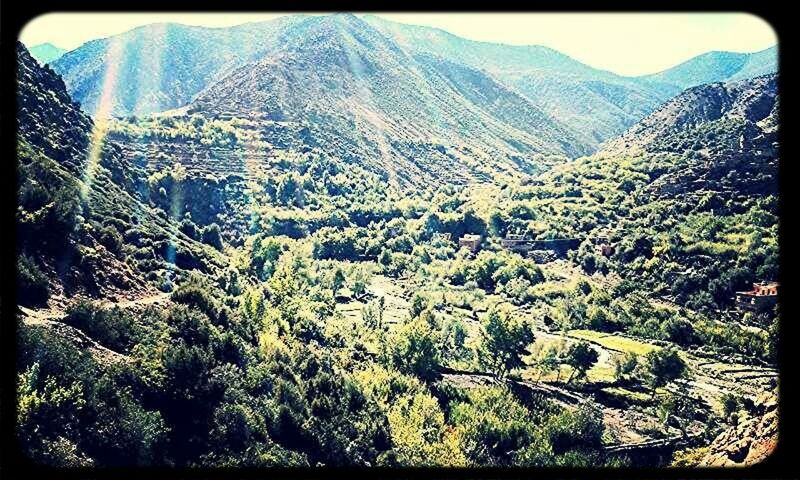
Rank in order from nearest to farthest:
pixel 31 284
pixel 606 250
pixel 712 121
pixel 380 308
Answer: pixel 31 284, pixel 380 308, pixel 606 250, pixel 712 121

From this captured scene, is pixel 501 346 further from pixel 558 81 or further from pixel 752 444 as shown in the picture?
pixel 558 81

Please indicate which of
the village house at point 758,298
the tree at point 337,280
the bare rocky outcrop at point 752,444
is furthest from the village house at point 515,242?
the bare rocky outcrop at point 752,444

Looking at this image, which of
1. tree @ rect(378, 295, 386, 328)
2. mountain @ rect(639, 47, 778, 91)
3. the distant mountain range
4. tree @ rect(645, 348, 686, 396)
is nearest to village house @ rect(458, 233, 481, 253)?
tree @ rect(378, 295, 386, 328)

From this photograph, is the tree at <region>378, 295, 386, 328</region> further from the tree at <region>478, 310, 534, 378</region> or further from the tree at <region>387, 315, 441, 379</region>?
the tree at <region>387, 315, 441, 379</region>

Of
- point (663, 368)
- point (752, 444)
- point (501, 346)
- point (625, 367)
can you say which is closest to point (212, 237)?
point (501, 346)

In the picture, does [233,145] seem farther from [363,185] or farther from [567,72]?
[567,72]

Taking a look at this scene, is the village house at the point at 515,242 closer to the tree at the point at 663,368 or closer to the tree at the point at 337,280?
the tree at the point at 337,280
